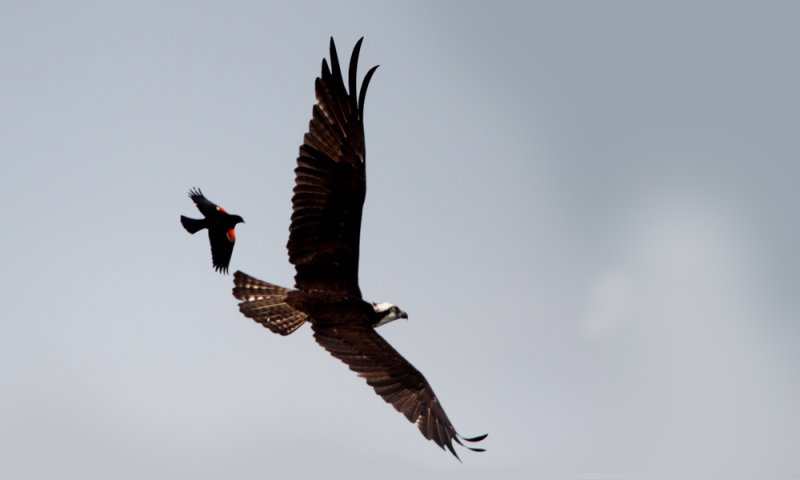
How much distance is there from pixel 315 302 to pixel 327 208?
1.67 meters

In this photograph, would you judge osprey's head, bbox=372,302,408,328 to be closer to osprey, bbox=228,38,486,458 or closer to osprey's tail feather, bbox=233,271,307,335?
osprey, bbox=228,38,486,458

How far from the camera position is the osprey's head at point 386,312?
65.0 ft

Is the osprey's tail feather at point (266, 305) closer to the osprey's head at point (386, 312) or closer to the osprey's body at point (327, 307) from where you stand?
the osprey's body at point (327, 307)

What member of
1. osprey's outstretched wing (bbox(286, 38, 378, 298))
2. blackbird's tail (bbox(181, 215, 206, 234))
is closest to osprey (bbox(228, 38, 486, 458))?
osprey's outstretched wing (bbox(286, 38, 378, 298))

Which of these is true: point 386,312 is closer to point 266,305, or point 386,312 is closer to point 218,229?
point 266,305

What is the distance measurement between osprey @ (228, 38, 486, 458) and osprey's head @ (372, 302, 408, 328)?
36 centimetres

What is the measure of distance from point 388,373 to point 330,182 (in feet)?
11.3

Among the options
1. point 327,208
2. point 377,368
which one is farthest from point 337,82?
point 377,368

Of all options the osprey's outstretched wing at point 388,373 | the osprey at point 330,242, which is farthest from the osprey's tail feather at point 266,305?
the osprey's outstretched wing at point 388,373

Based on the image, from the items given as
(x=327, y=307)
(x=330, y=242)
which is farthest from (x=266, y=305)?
(x=330, y=242)

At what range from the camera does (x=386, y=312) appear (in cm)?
1992

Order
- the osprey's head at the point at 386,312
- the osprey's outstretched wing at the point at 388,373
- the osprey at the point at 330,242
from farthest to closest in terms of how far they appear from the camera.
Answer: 1. the osprey's head at the point at 386,312
2. the osprey at the point at 330,242
3. the osprey's outstretched wing at the point at 388,373

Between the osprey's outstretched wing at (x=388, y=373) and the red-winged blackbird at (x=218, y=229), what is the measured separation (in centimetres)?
251

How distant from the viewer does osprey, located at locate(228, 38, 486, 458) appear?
19.0 metres
